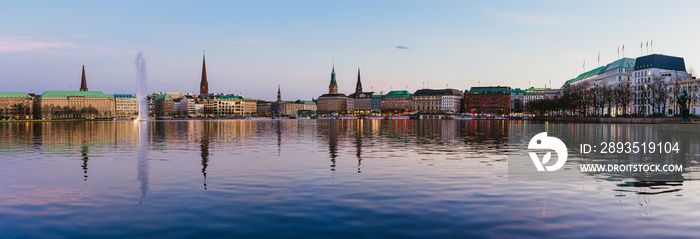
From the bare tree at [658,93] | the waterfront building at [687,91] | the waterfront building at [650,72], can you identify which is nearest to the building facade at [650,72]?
the waterfront building at [650,72]

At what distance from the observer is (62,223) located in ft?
41.6

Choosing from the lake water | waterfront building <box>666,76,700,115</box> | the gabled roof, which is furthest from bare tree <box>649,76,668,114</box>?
the lake water

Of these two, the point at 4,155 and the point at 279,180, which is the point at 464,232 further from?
the point at 4,155

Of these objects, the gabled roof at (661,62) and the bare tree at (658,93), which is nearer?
the bare tree at (658,93)

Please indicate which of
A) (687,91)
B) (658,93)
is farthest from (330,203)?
(687,91)

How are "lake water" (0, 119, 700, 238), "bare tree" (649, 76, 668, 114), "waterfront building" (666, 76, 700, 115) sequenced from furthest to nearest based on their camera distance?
"waterfront building" (666, 76, 700, 115), "bare tree" (649, 76, 668, 114), "lake water" (0, 119, 700, 238)

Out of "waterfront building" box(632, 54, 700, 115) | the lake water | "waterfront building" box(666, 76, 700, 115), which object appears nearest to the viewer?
the lake water

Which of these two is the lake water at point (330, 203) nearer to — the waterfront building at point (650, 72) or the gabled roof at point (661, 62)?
the waterfront building at point (650, 72)

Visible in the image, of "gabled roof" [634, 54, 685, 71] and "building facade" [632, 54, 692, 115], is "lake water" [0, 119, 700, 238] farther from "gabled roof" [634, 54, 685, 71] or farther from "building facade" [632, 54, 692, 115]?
"gabled roof" [634, 54, 685, 71]

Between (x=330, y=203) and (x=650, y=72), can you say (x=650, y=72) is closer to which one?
(x=650, y=72)

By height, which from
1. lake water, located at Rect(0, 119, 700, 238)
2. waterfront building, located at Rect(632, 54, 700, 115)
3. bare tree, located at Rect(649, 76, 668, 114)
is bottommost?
lake water, located at Rect(0, 119, 700, 238)

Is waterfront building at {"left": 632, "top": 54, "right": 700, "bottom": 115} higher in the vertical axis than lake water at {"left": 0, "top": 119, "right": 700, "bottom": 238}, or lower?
higher

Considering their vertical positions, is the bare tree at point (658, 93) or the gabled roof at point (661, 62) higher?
the gabled roof at point (661, 62)

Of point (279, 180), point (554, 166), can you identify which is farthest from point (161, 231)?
point (554, 166)
